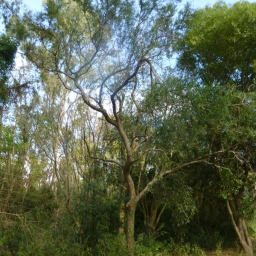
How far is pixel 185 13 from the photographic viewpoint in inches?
381

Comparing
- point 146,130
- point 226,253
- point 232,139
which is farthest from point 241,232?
point 146,130

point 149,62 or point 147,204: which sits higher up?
point 149,62

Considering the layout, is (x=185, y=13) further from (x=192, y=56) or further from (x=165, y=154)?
(x=165, y=154)

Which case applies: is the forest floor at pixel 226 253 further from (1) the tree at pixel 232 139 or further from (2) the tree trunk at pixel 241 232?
(1) the tree at pixel 232 139

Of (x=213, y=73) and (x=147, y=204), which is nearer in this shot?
A: (x=213, y=73)

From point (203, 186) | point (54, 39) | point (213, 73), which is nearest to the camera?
point (54, 39)

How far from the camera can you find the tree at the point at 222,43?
34.3 feet

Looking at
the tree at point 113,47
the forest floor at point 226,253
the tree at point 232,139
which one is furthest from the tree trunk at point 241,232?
the tree at point 113,47

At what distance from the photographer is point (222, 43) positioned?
10875 mm

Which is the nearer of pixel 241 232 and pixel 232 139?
pixel 232 139

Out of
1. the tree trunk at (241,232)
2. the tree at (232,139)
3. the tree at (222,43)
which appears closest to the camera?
the tree at (232,139)

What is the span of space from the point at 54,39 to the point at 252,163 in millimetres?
6570

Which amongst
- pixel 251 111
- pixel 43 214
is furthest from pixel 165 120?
pixel 43 214

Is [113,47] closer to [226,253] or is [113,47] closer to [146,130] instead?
[146,130]
